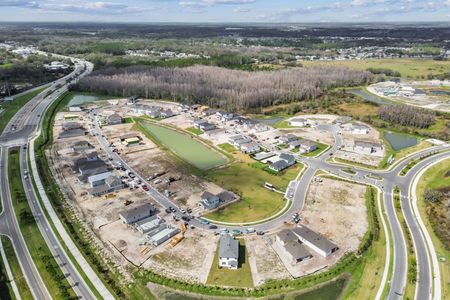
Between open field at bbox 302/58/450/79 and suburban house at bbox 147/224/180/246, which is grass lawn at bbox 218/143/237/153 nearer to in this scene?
suburban house at bbox 147/224/180/246

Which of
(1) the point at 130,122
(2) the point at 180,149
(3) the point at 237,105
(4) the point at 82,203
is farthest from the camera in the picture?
(3) the point at 237,105

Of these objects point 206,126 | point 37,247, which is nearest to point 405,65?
point 206,126

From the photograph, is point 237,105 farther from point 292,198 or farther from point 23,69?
point 23,69

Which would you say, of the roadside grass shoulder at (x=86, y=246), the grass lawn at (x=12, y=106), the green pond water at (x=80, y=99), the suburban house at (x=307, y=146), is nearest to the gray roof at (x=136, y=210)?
the roadside grass shoulder at (x=86, y=246)

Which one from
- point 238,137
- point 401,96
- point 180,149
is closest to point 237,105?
point 238,137

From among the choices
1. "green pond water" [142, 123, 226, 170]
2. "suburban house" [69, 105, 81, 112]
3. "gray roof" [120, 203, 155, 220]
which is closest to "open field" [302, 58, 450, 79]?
"green pond water" [142, 123, 226, 170]

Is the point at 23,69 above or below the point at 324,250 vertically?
above

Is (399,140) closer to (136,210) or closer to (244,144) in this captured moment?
(244,144)
